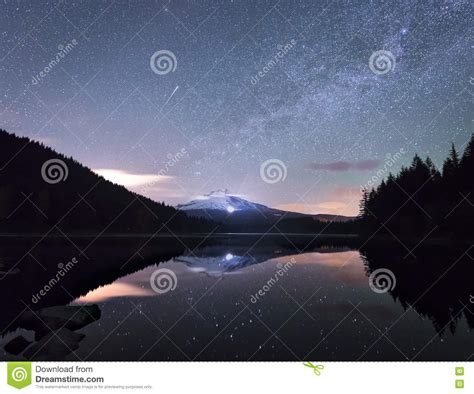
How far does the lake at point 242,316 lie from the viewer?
16203 mm

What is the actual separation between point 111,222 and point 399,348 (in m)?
126
